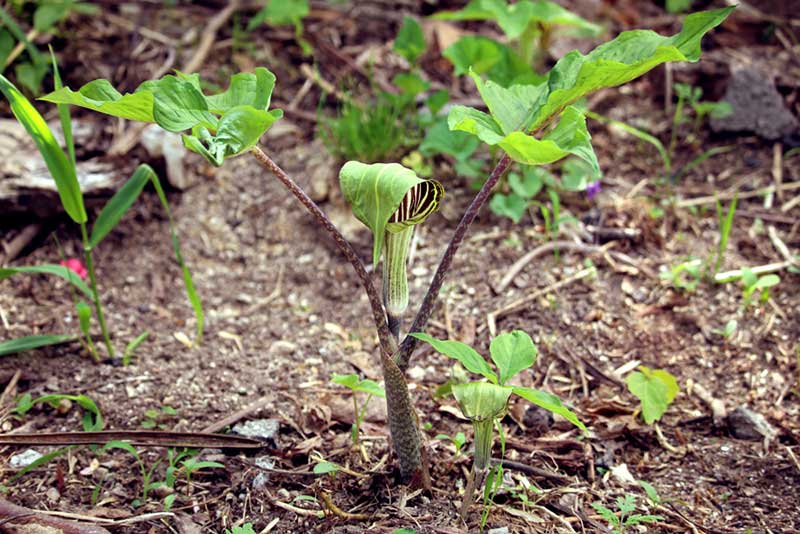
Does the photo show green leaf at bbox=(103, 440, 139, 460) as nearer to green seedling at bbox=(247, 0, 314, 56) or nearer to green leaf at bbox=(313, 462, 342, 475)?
green leaf at bbox=(313, 462, 342, 475)

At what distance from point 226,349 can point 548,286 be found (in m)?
1.02

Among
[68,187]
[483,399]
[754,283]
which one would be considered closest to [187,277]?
[68,187]

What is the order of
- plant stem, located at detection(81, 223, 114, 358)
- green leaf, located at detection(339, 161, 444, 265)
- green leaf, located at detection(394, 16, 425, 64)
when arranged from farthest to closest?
green leaf, located at detection(394, 16, 425, 64) < plant stem, located at detection(81, 223, 114, 358) < green leaf, located at detection(339, 161, 444, 265)

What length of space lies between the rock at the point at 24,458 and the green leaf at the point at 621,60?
4.59 ft

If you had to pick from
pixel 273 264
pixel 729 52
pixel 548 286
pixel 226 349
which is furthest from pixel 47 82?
pixel 729 52

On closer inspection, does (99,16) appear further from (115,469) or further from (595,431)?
(595,431)

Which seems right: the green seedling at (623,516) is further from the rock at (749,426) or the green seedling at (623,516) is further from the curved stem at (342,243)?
the curved stem at (342,243)

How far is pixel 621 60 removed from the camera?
1.38 m

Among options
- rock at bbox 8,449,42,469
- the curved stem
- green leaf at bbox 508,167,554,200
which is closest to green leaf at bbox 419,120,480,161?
green leaf at bbox 508,167,554,200

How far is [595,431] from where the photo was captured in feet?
6.38

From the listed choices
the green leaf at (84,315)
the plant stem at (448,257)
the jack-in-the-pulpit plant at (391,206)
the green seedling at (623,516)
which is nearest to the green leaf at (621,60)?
the plant stem at (448,257)

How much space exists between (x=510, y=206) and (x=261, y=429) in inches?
45.3

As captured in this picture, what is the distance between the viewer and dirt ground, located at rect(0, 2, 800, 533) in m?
1.70

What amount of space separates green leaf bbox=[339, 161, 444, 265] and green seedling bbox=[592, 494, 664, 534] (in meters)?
0.82
